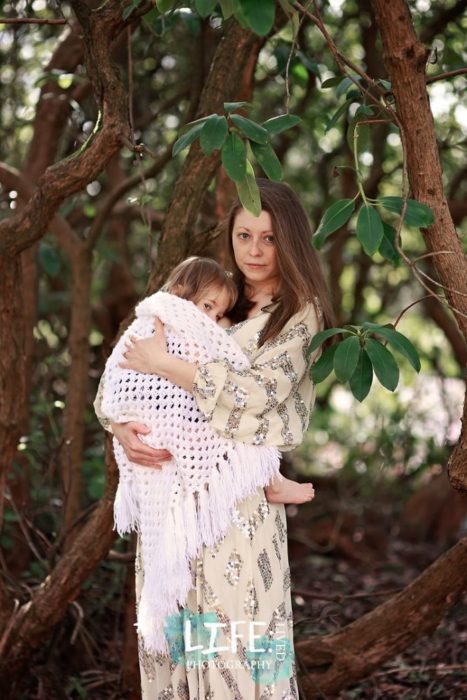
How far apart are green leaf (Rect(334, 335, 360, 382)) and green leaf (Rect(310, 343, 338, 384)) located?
3.1 inches

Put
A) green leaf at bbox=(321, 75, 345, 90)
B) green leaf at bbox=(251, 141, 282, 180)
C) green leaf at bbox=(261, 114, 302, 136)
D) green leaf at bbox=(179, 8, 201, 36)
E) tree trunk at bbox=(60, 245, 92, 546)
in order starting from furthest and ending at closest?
1. tree trunk at bbox=(60, 245, 92, 546)
2. green leaf at bbox=(179, 8, 201, 36)
3. green leaf at bbox=(321, 75, 345, 90)
4. green leaf at bbox=(261, 114, 302, 136)
5. green leaf at bbox=(251, 141, 282, 180)

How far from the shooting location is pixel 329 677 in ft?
10.5

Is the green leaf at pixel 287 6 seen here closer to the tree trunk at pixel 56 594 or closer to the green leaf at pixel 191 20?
the green leaf at pixel 191 20

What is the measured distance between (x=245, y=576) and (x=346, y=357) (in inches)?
24.0

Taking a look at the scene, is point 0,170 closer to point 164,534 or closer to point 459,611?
point 164,534

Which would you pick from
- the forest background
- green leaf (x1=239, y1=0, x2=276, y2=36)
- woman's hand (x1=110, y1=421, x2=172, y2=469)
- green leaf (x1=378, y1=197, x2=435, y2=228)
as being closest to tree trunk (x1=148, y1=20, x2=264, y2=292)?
the forest background

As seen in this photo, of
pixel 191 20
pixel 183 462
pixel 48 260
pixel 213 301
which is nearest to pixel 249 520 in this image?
pixel 183 462

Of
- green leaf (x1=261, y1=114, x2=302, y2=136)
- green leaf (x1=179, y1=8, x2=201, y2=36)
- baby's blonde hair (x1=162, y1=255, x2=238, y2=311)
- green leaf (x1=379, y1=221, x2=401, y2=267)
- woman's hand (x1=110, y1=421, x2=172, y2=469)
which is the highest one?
green leaf (x1=179, y1=8, x2=201, y2=36)

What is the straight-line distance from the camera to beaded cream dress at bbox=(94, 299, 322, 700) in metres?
2.48

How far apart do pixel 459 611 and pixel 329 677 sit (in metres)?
1.35

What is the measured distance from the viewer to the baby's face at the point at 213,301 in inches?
104

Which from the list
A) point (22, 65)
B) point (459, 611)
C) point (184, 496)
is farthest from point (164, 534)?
point (22, 65)

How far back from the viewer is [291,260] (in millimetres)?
2668

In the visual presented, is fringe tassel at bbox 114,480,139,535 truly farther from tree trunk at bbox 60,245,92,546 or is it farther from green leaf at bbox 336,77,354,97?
green leaf at bbox 336,77,354,97
